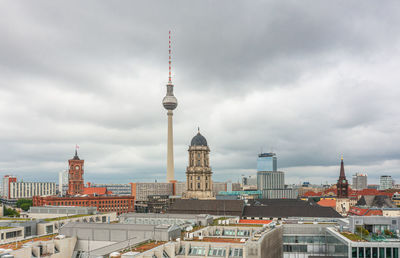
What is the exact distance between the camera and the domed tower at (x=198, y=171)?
157812 millimetres

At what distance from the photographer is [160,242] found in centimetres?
5269

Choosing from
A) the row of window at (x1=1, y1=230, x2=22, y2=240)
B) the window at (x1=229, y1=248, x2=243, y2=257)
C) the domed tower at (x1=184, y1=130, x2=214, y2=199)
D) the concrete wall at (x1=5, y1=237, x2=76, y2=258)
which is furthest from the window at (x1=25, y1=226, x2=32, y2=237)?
the domed tower at (x1=184, y1=130, x2=214, y2=199)

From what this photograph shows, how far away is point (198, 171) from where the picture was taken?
516 feet

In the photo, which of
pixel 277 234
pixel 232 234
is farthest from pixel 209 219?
pixel 277 234

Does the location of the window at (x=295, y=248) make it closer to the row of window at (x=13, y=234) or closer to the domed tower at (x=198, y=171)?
the row of window at (x=13, y=234)

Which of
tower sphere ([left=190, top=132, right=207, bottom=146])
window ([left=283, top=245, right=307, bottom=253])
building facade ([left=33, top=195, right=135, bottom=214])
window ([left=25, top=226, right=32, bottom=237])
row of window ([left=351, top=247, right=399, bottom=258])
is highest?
tower sphere ([left=190, top=132, right=207, bottom=146])

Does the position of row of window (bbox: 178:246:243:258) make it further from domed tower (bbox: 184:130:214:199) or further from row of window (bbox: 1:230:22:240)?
domed tower (bbox: 184:130:214:199)

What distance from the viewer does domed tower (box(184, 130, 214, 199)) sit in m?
158

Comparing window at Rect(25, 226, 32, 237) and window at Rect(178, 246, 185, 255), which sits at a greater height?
window at Rect(178, 246, 185, 255)

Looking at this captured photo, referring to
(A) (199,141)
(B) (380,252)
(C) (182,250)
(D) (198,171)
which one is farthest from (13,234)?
(A) (199,141)

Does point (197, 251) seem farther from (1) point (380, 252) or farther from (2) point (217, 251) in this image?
(1) point (380, 252)

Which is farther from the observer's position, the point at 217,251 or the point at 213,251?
the point at 213,251

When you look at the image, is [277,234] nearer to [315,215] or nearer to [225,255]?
[225,255]

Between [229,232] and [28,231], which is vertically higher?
[229,232]
